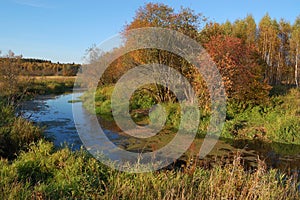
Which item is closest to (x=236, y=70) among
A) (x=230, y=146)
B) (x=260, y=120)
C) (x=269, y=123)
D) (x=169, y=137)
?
(x=260, y=120)

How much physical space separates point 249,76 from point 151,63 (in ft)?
17.9

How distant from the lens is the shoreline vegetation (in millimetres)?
4352

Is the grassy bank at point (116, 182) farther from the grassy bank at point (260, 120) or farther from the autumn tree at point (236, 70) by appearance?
the autumn tree at point (236, 70)

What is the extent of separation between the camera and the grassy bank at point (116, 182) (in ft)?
13.4

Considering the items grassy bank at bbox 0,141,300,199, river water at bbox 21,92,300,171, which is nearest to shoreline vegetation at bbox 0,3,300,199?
grassy bank at bbox 0,141,300,199

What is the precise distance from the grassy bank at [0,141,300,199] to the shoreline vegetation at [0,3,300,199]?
0.06 feet

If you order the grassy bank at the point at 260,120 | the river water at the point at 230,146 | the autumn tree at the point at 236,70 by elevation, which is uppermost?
the autumn tree at the point at 236,70

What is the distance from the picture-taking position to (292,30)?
2730 centimetres

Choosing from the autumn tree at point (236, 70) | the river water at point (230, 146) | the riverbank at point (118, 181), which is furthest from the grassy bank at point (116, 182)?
the autumn tree at point (236, 70)

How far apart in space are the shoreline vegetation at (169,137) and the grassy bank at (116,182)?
19mm

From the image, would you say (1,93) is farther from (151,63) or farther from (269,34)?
(269,34)

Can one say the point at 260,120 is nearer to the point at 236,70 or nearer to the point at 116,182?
the point at 236,70

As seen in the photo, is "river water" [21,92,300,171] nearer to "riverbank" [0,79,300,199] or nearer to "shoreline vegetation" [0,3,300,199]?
"shoreline vegetation" [0,3,300,199]

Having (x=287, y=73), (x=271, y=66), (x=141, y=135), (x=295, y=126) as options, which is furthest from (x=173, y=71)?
(x=287, y=73)
